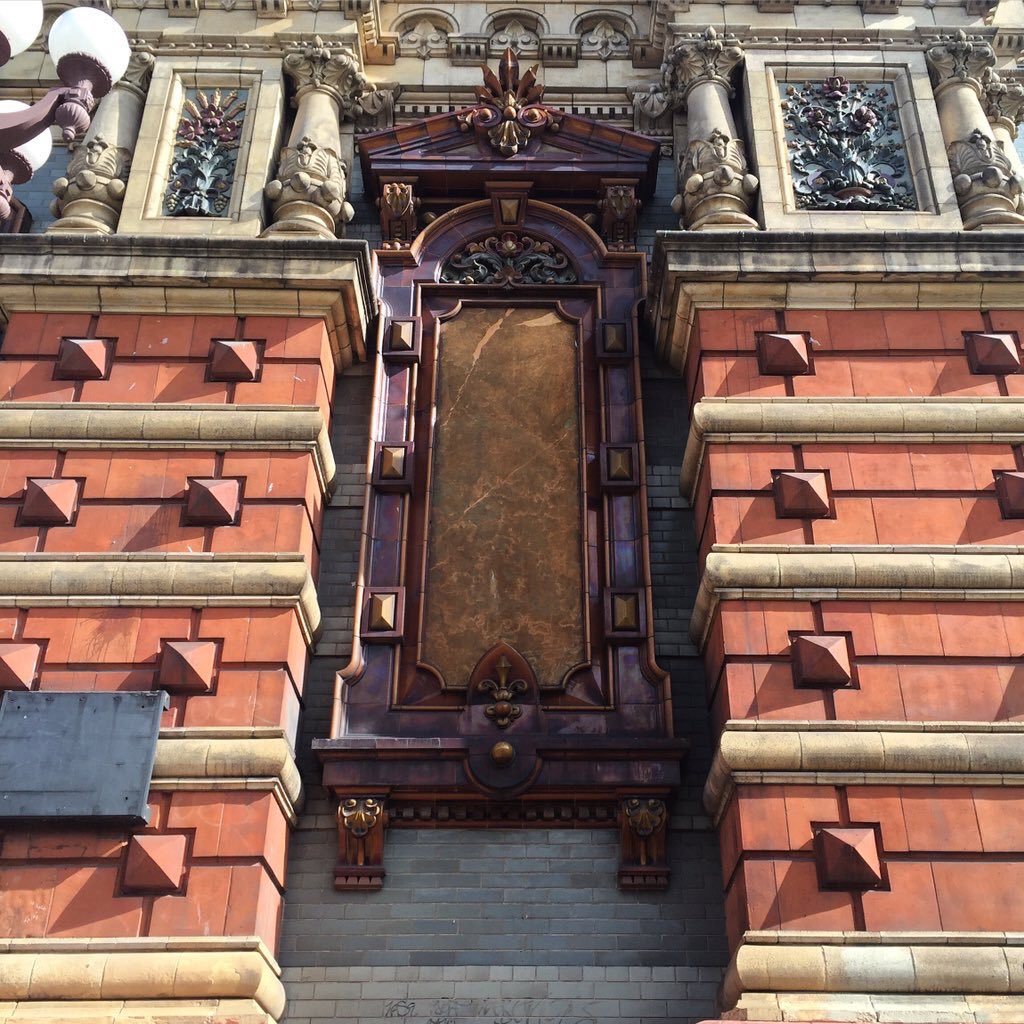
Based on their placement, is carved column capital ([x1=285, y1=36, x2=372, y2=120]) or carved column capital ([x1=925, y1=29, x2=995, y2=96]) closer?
carved column capital ([x1=925, y1=29, x2=995, y2=96])

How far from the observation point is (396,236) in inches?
670

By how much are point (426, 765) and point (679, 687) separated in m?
2.69

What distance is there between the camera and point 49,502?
542 inches

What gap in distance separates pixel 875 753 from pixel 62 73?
9.39m

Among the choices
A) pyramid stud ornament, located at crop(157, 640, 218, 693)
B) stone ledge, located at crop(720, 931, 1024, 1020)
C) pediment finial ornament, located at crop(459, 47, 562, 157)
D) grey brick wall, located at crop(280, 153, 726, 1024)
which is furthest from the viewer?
pediment finial ornament, located at crop(459, 47, 562, 157)

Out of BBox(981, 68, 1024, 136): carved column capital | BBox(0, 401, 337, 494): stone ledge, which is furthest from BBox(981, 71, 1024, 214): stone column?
BBox(0, 401, 337, 494): stone ledge

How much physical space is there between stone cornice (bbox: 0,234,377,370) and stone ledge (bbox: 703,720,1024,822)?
6.80 metres

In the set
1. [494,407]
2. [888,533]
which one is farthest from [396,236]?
[888,533]

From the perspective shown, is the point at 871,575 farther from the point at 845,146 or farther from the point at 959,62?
the point at 959,62

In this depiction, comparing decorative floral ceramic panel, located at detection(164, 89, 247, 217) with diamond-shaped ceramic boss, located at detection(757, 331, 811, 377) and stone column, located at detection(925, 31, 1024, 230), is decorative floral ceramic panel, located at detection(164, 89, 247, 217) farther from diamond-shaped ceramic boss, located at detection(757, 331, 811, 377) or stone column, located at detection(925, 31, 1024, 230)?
stone column, located at detection(925, 31, 1024, 230)

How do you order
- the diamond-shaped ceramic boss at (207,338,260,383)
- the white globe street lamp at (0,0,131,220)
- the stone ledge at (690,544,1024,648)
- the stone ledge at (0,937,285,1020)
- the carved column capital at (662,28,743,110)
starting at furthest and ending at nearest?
the carved column capital at (662,28,743,110)
the diamond-shaped ceramic boss at (207,338,260,383)
the stone ledge at (690,544,1024,648)
the white globe street lamp at (0,0,131,220)
the stone ledge at (0,937,285,1020)

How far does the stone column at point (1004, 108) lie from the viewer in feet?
57.9

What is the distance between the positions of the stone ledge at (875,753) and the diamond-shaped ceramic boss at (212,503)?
209 inches

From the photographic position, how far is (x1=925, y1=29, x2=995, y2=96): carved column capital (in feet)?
56.9
